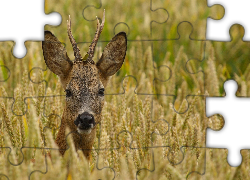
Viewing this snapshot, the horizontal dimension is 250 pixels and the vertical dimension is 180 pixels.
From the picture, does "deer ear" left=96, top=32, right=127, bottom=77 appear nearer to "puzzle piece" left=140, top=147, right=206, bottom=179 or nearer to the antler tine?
the antler tine

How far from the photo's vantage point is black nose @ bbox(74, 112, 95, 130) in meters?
6.14

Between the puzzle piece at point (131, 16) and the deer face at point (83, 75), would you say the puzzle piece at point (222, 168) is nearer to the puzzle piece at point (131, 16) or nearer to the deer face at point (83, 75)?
the deer face at point (83, 75)

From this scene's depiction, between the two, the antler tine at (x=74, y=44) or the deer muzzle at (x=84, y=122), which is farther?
the antler tine at (x=74, y=44)

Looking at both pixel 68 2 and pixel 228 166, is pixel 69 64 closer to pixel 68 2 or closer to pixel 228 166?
pixel 228 166

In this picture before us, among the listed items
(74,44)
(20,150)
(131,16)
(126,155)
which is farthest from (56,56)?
(131,16)

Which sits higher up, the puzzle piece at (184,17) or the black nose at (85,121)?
the puzzle piece at (184,17)

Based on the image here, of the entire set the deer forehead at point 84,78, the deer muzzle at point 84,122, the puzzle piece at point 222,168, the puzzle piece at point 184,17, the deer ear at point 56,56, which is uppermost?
the puzzle piece at point 184,17

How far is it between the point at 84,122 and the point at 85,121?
16 mm

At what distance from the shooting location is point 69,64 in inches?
261

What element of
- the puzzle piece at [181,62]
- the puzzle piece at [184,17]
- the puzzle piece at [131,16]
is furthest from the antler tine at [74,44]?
the puzzle piece at [184,17]

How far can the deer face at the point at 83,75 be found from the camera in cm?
629
